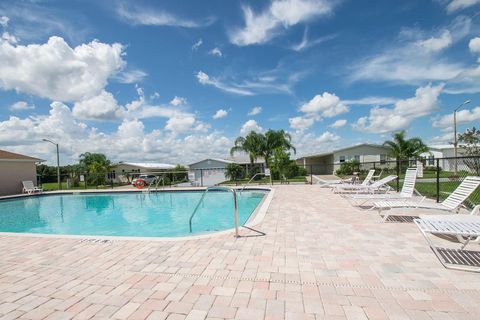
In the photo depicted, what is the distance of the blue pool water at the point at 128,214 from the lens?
7.95 metres

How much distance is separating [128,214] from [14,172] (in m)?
12.9

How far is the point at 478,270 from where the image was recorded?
285cm

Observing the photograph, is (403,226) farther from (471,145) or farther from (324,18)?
(471,145)

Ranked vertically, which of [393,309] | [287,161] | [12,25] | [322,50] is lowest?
[393,309]

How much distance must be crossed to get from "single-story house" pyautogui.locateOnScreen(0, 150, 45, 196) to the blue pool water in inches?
122

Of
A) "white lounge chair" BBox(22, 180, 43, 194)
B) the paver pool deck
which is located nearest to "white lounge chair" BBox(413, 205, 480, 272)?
the paver pool deck

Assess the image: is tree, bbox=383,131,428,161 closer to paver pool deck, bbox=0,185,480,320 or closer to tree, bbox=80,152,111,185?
paver pool deck, bbox=0,185,480,320

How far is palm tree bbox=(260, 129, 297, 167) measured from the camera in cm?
2730

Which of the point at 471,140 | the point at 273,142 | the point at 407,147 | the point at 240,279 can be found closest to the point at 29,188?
the point at 240,279

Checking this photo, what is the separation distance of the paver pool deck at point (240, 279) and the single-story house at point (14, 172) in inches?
639

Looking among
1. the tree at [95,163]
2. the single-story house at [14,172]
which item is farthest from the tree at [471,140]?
the tree at [95,163]

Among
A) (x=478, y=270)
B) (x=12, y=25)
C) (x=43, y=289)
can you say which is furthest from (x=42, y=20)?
(x=478, y=270)

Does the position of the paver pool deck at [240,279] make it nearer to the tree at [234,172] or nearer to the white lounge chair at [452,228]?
the white lounge chair at [452,228]

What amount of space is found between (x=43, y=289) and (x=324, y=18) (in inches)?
494
